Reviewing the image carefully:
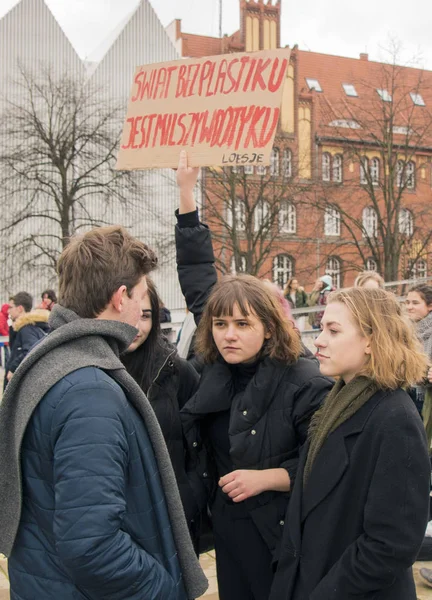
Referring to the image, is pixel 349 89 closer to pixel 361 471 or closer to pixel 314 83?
pixel 314 83

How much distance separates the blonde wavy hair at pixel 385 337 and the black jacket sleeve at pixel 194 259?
89cm

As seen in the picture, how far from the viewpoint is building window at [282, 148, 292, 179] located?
3049 centimetres

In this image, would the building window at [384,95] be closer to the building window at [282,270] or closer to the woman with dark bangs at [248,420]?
the building window at [282,270]

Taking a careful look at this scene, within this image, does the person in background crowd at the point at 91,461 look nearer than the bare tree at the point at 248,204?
→ Yes

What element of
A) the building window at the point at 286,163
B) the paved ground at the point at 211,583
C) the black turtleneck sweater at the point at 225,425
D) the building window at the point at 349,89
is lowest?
the paved ground at the point at 211,583

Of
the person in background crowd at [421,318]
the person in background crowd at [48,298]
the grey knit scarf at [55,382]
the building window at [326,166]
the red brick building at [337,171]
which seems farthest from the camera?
the building window at [326,166]

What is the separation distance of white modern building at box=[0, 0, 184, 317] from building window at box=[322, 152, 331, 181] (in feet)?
26.3

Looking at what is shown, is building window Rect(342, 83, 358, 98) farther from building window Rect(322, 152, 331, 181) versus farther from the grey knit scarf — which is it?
the grey knit scarf

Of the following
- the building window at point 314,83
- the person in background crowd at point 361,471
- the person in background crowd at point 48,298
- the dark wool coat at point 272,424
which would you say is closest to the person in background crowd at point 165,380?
the dark wool coat at point 272,424

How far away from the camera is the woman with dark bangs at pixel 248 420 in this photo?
285 centimetres

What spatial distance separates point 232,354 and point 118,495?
114 cm

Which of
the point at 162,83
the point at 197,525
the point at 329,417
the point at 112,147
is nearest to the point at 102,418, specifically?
the point at 329,417

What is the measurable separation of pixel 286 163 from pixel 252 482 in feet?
94.8

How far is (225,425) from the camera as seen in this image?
305cm
